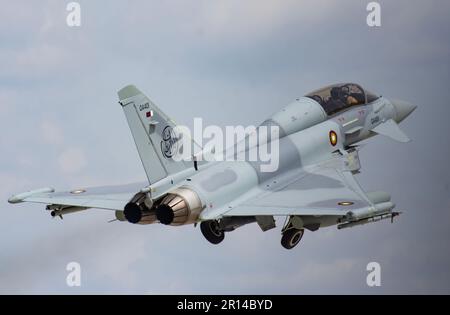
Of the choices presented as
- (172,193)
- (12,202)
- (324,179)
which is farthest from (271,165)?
(12,202)

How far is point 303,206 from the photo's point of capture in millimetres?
31594

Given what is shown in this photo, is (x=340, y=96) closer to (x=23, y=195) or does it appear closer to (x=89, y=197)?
(x=89, y=197)

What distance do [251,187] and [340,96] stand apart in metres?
5.86

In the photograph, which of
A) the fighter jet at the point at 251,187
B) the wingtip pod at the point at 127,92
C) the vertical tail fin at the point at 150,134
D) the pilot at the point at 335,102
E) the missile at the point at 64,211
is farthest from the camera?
the pilot at the point at 335,102

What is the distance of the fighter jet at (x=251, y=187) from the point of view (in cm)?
3106

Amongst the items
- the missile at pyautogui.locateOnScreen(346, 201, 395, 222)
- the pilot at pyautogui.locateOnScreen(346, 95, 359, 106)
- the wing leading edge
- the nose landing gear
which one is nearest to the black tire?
the nose landing gear

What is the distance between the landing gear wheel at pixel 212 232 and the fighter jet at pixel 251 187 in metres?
0.03

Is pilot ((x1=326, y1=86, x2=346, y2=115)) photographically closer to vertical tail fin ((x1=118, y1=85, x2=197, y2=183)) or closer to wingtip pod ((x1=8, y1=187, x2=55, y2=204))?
vertical tail fin ((x1=118, y1=85, x2=197, y2=183))

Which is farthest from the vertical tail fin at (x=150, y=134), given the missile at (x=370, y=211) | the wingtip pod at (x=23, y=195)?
the missile at (x=370, y=211)

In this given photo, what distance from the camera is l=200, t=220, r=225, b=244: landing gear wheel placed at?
32844 millimetres

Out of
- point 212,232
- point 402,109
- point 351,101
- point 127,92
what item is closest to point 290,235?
point 212,232

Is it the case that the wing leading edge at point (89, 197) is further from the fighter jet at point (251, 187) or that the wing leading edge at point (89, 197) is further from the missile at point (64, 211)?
the missile at point (64, 211)

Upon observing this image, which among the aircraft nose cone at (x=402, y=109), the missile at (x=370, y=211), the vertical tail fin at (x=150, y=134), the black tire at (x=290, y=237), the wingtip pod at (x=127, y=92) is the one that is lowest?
the black tire at (x=290, y=237)

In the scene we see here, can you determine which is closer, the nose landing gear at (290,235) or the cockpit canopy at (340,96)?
the nose landing gear at (290,235)
